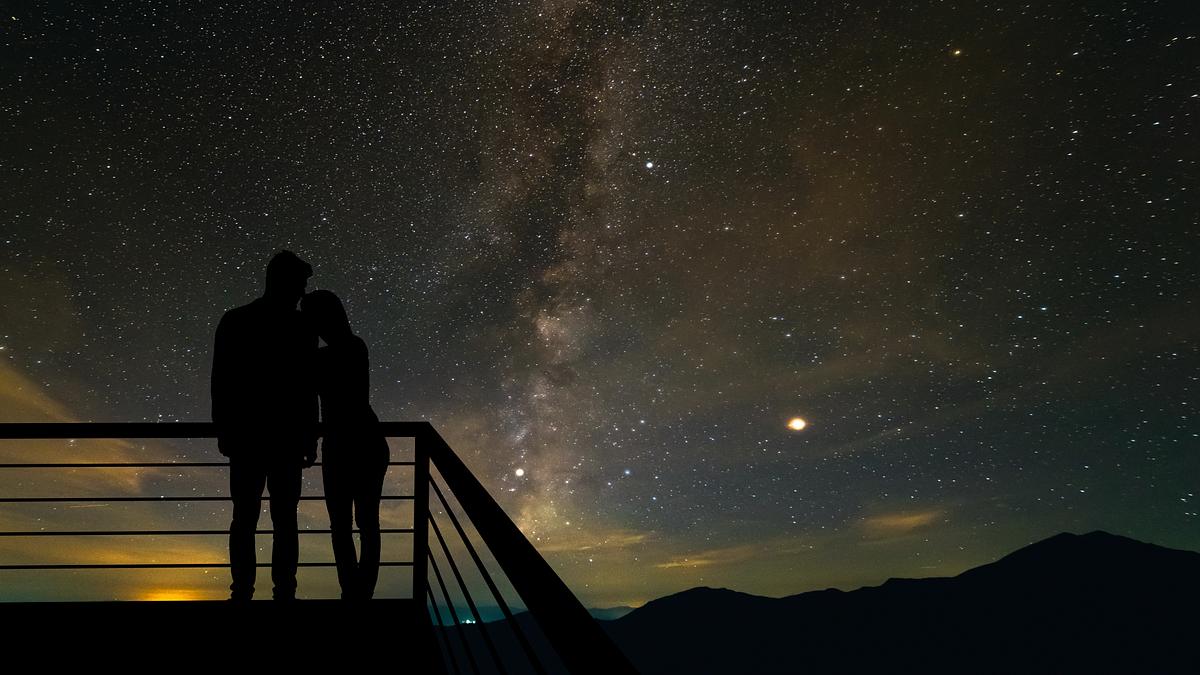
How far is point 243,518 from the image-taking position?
8.49ft

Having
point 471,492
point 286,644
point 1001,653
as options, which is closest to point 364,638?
point 286,644

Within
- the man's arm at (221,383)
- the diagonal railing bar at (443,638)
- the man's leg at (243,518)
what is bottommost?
the diagonal railing bar at (443,638)

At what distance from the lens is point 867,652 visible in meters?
196

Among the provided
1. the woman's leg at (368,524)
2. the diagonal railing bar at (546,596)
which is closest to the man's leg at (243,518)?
the woman's leg at (368,524)

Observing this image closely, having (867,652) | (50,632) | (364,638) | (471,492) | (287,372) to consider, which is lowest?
(867,652)

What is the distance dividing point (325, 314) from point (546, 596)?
240 centimetres

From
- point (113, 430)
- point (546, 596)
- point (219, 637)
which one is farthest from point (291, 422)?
point (546, 596)

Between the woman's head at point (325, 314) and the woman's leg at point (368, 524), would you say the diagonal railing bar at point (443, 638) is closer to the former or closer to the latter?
the woman's leg at point (368, 524)

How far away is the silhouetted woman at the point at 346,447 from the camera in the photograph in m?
2.80

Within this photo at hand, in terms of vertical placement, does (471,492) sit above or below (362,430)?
below

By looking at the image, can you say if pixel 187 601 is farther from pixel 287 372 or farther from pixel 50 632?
pixel 287 372

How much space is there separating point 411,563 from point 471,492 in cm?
189

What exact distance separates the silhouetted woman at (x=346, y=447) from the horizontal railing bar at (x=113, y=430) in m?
0.42

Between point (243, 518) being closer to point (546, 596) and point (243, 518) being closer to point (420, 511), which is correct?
point (420, 511)
